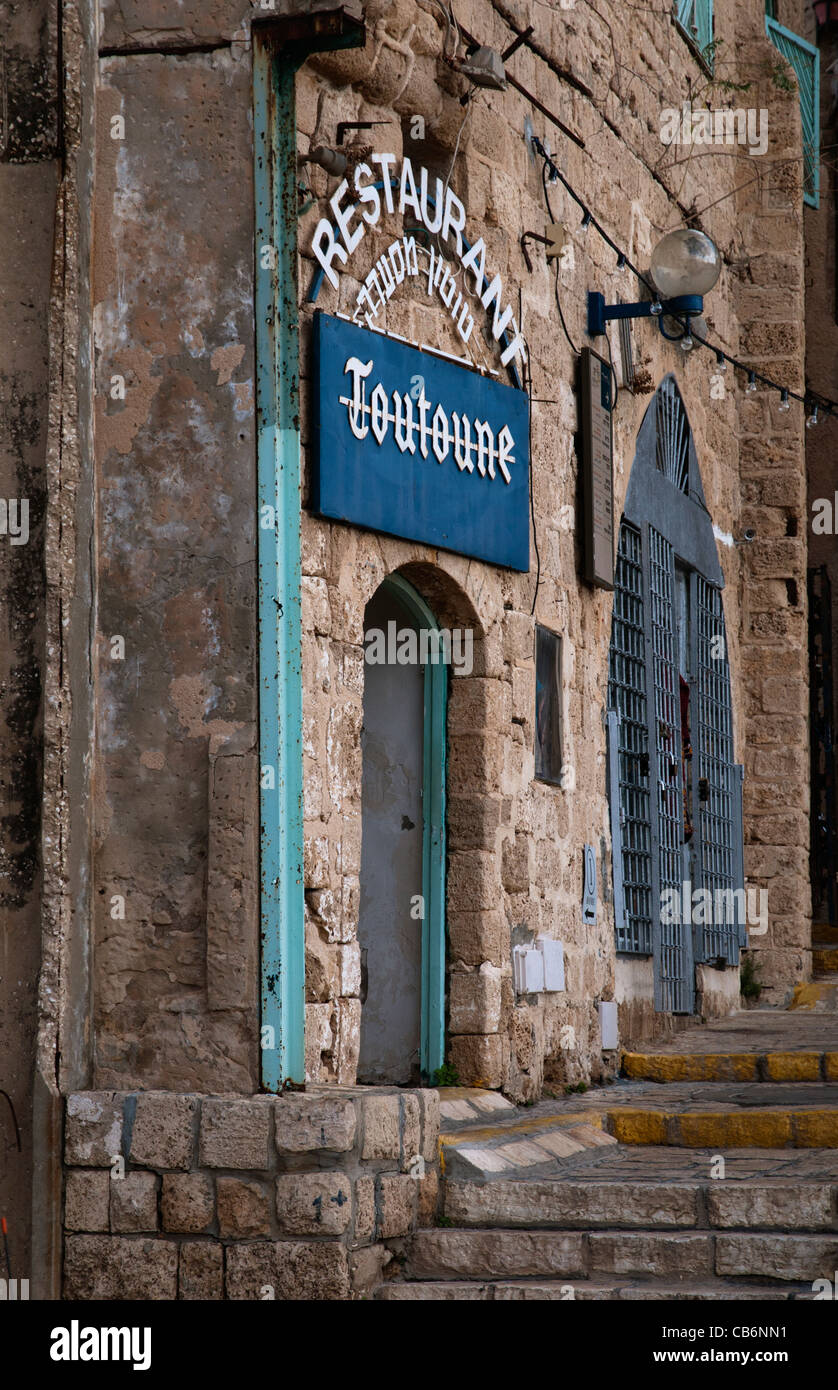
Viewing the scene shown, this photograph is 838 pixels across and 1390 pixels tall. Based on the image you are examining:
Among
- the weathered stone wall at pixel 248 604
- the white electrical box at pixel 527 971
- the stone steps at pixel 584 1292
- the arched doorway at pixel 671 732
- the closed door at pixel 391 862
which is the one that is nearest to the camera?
the stone steps at pixel 584 1292

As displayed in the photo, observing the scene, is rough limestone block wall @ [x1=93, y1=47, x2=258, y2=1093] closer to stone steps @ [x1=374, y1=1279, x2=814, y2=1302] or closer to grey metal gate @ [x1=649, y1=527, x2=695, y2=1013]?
stone steps @ [x1=374, y1=1279, x2=814, y2=1302]

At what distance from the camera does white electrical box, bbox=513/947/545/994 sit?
25.1ft

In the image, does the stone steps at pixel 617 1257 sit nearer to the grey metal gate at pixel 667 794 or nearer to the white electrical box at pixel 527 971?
the white electrical box at pixel 527 971

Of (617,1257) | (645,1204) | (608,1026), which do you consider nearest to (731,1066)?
(608,1026)

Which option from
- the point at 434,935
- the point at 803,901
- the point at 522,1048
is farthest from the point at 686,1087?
the point at 803,901

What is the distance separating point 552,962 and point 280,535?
2.84m

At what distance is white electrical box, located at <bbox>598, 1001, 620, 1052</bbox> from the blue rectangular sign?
2389 millimetres

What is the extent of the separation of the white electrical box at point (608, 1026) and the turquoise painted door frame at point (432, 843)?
5.37 feet

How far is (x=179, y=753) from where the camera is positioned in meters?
6.01

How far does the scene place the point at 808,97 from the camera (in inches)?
570

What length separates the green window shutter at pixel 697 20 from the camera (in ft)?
36.3

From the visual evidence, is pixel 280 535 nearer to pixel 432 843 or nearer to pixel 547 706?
pixel 432 843

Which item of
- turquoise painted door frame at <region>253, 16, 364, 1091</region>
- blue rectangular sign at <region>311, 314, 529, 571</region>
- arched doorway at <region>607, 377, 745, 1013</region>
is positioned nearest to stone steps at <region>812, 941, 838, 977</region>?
arched doorway at <region>607, 377, 745, 1013</region>

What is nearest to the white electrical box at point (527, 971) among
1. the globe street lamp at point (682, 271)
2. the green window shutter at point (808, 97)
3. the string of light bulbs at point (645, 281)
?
the globe street lamp at point (682, 271)
